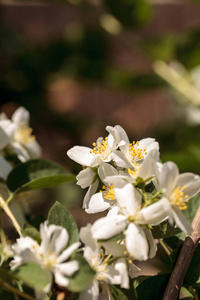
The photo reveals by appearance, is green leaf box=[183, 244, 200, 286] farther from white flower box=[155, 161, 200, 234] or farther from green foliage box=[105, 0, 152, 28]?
green foliage box=[105, 0, 152, 28]

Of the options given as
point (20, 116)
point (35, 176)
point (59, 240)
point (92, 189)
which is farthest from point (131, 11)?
point (59, 240)

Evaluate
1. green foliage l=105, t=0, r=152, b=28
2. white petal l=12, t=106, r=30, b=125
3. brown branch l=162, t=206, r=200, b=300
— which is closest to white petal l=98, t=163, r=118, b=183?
brown branch l=162, t=206, r=200, b=300

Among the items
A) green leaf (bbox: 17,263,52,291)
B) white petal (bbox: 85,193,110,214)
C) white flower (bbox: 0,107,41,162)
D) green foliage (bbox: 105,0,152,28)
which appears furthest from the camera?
green foliage (bbox: 105,0,152,28)

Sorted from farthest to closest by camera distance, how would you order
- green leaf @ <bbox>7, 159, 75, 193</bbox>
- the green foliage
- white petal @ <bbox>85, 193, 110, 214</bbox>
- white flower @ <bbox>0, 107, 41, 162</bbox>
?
the green foliage → white flower @ <bbox>0, 107, 41, 162</bbox> → green leaf @ <bbox>7, 159, 75, 193</bbox> → white petal @ <bbox>85, 193, 110, 214</bbox>

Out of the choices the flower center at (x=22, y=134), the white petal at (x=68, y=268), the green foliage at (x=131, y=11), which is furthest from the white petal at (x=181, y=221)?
the green foliage at (x=131, y=11)

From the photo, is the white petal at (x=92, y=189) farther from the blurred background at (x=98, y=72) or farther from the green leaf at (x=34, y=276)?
the blurred background at (x=98, y=72)

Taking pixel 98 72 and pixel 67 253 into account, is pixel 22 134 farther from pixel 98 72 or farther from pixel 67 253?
pixel 98 72
